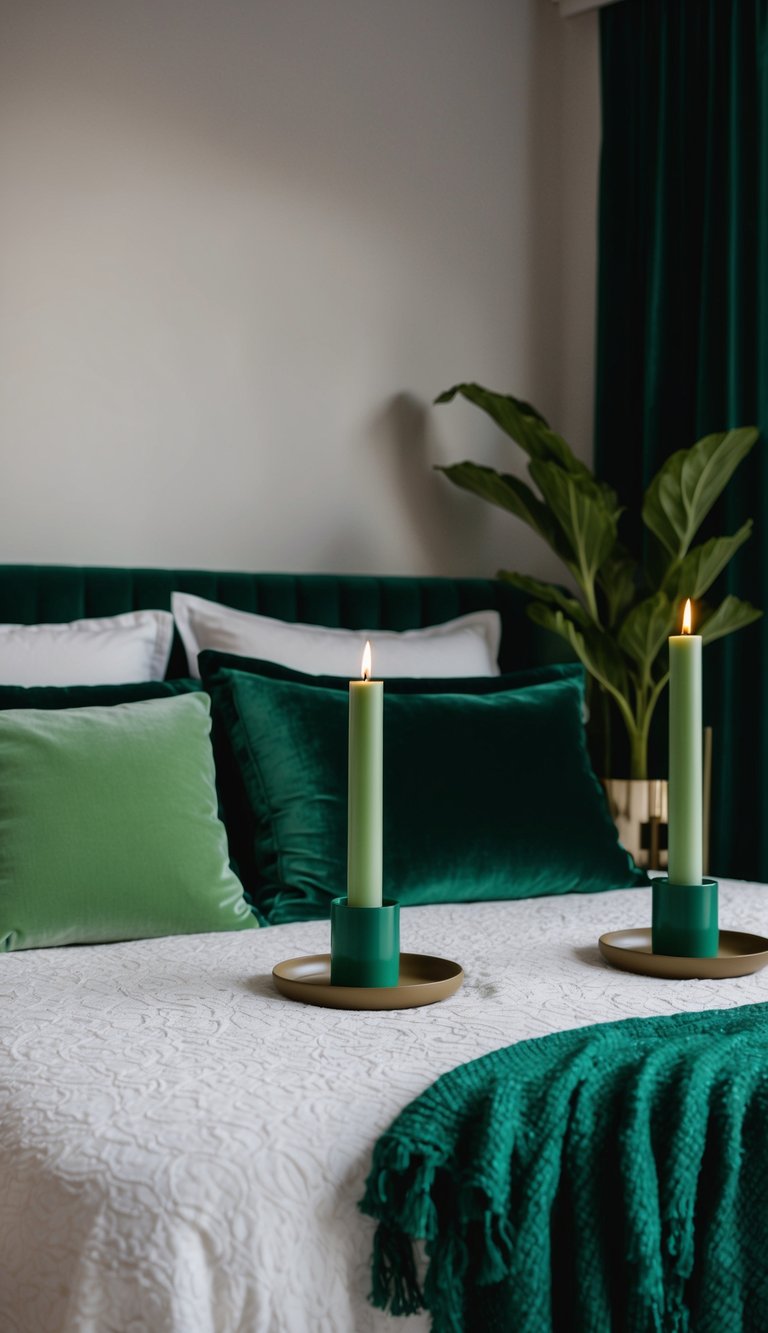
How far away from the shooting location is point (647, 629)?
2953mm

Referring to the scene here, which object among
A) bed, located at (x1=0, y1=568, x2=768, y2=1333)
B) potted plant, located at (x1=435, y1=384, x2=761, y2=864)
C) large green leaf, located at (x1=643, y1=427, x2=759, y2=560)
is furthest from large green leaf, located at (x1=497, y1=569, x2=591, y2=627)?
bed, located at (x1=0, y1=568, x2=768, y2=1333)

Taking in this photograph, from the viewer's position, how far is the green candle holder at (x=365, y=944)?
1.36 meters

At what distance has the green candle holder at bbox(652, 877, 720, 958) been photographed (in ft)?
5.03

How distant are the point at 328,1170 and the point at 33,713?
44.1 inches

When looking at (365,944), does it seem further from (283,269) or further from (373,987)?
(283,269)

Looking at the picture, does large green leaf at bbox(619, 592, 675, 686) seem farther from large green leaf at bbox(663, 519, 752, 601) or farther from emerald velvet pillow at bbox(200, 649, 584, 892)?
Result: emerald velvet pillow at bbox(200, 649, 584, 892)

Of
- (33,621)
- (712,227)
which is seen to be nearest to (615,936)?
(33,621)

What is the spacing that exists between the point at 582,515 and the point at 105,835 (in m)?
1.50

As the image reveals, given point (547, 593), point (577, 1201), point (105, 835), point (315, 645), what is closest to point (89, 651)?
point (315, 645)

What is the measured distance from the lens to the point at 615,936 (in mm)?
1684

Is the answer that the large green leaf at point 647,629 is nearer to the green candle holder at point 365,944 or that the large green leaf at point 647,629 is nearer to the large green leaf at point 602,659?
the large green leaf at point 602,659

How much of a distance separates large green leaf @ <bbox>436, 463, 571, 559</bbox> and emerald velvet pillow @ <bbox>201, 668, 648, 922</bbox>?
888mm

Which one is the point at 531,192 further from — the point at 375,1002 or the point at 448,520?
the point at 375,1002

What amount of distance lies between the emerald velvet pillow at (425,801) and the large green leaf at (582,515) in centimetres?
77
